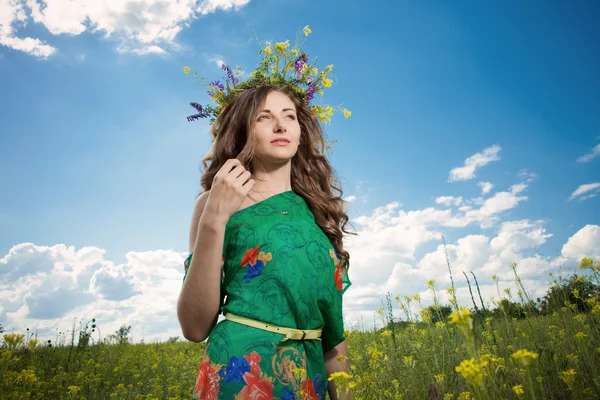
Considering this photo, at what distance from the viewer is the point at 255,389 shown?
76.7 inches

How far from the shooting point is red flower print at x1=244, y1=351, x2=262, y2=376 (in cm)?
198

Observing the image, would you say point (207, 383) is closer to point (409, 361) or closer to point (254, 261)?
point (254, 261)

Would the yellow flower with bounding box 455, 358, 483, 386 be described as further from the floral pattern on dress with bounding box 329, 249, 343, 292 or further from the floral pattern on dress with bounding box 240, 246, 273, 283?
the floral pattern on dress with bounding box 329, 249, 343, 292

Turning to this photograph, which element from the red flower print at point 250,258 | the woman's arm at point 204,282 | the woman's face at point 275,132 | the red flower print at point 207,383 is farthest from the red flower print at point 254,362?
the woman's face at point 275,132

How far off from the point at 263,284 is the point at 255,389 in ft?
1.67

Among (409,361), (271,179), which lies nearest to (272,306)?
(409,361)

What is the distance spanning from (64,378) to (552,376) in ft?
17.6

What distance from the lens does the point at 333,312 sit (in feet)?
7.74

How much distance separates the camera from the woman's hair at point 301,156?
9.41 ft

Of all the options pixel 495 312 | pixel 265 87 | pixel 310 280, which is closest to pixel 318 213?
pixel 310 280

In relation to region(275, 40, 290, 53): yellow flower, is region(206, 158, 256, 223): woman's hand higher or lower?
lower

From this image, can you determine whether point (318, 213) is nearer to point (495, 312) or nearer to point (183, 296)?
point (183, 296)

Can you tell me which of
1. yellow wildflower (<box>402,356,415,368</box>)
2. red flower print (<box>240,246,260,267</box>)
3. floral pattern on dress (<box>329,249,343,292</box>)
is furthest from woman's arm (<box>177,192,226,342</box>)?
yellow wildflower (<box>402,356,415,368</box>)

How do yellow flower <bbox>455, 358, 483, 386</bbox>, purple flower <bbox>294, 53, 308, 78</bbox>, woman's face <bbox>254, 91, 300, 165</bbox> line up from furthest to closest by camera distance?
purple flower <bbox>294, 53, 308, 78</bbox>
woman's face <bbox>254, 91, 300, 165</bbox>
yellow flower <bbox>455, 358, 483, 386</bbox>
